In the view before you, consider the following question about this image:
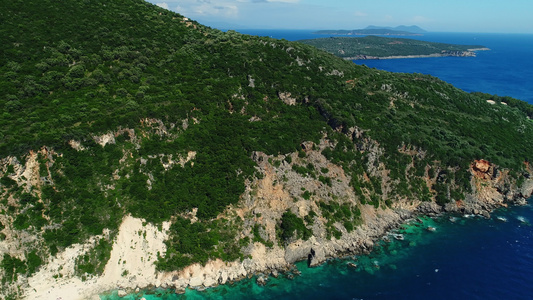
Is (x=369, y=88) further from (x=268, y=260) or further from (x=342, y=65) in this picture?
(x=268, y=260)

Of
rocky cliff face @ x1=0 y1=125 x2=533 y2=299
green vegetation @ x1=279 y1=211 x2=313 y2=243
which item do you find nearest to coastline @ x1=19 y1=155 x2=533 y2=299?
rocky cliff face @ x1=0 y1=125 x2=533 y2=299

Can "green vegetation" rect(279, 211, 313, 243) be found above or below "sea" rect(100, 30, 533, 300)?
above

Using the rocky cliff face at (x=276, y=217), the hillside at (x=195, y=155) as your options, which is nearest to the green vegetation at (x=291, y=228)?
the hillside at (x=195, y=155)

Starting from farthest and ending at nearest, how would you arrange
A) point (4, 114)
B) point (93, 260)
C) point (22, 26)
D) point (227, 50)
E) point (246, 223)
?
point (227, 50) → point (22, 26) → point (246, 223) → point (4, 114) → point (93, 260)

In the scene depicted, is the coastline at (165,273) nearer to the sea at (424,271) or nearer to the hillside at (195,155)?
the hillside at (195,155)

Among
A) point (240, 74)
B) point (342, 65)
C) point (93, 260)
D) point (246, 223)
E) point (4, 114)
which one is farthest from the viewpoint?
point (342, 65)

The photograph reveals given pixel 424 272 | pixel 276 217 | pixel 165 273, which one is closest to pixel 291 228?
pixel 276 217

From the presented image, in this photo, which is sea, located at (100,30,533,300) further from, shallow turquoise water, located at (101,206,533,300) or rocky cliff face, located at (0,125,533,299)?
rocky cliff face, located at (0,125,533,299)

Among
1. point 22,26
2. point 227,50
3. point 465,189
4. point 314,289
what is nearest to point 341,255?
point 314,289
